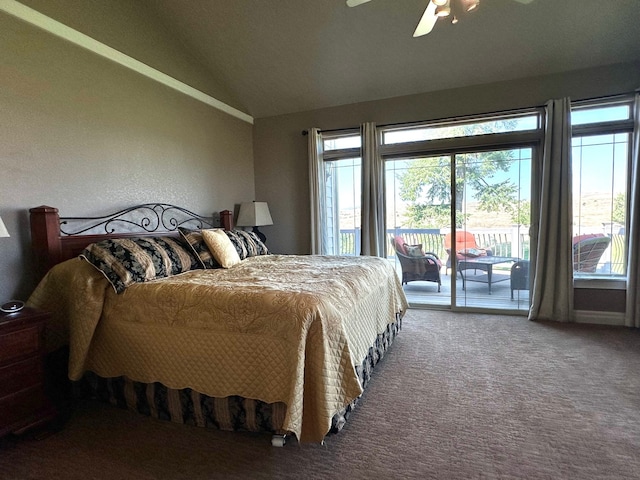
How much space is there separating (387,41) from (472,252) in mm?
2632

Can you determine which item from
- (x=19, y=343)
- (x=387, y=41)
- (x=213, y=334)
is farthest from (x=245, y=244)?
(x=387, y=41)

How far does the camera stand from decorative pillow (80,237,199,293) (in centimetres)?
213

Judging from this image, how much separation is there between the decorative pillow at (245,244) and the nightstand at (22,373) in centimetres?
163

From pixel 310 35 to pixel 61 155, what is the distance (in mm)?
2629

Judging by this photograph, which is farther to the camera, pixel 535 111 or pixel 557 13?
pixel 535 111

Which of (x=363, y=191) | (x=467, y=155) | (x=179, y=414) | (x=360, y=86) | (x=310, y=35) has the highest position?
(x=310, y=35)

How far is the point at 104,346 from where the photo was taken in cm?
213

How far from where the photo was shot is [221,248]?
9.71 ft

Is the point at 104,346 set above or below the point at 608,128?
below

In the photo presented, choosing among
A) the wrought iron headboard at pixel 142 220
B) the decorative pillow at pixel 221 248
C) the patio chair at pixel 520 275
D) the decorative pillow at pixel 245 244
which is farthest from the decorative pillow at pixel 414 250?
the wrought iron headboard at pixel 142 220

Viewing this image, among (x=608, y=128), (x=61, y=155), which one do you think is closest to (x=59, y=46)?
(x=61, y=155)

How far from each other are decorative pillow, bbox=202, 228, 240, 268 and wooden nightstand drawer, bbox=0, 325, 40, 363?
1291mm

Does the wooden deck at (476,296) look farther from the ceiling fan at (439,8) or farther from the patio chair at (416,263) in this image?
the ceiling fan at (439,8)

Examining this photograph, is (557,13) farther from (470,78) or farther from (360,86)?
(360,86)
